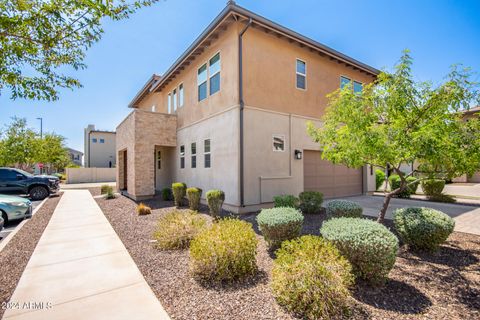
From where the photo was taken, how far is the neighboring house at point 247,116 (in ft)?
28.4

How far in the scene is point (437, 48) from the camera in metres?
8.70

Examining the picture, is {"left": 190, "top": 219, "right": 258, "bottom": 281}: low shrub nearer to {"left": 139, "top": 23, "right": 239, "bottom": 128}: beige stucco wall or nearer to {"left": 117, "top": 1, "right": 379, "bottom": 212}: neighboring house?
{"left": 117, "top": 1, "right": 379, "bottom": 212}: neighboring house

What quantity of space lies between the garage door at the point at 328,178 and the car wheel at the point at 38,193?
49.0 feet

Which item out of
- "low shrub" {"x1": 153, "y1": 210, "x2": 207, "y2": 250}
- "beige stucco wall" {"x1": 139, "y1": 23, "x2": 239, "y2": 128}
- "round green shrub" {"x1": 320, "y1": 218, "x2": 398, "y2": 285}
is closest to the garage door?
"beige stucco wall" {"x1": 139, "y1": 23, "x2": 239, "y2": 128}

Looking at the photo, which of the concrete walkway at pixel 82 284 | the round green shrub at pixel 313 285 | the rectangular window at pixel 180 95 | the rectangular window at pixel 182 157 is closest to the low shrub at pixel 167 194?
the rectangular window at pixel 182 157

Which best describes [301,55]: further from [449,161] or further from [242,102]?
[449,161]

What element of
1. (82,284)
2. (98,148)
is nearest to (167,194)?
(82,284)

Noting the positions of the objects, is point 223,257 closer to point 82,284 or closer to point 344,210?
point 82,284

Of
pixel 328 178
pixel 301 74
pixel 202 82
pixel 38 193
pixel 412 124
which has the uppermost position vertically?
pixel 301 74

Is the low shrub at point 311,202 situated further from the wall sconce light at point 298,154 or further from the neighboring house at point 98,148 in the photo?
the neighboring house at point 98,148

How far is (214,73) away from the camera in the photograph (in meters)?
10.0

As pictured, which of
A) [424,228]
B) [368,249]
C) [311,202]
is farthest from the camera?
[311,202]

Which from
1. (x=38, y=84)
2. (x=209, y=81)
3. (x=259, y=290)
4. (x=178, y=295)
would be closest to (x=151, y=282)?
(x=178, y=295)

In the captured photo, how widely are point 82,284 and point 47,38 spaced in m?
3.78
